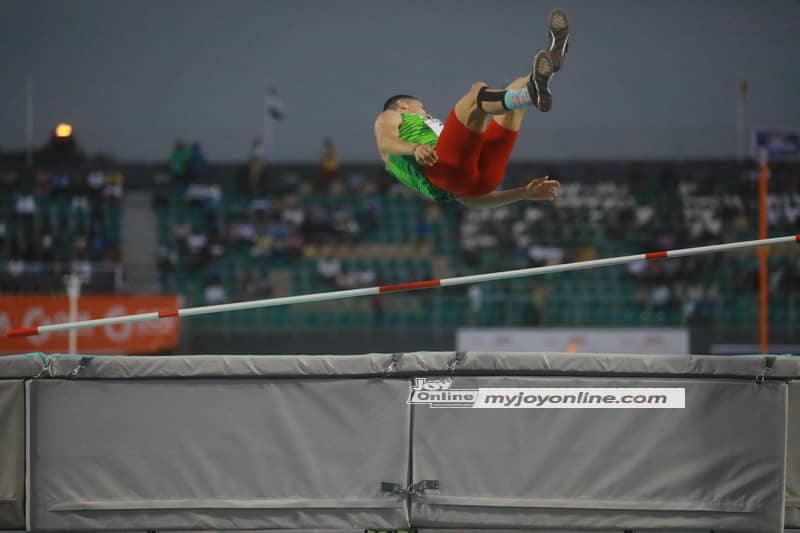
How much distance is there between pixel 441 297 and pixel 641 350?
310cm

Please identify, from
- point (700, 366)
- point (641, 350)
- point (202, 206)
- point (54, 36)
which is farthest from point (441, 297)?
point (700, 366)

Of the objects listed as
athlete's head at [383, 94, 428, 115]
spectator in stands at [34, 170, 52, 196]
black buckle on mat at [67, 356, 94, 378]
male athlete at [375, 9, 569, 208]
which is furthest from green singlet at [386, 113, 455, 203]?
spectator in stands at [34, 170, 52, 196]

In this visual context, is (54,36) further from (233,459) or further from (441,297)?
(233,459)

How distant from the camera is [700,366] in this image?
5.71 m

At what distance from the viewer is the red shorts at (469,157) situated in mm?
5676

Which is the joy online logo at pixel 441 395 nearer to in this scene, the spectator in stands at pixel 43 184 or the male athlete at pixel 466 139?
the male athlete at pixel 466 139

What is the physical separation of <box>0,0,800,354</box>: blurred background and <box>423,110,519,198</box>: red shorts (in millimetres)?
10623

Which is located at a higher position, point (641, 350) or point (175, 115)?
point (175, 115)

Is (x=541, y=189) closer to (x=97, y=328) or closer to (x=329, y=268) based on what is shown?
(x=97, y=328)

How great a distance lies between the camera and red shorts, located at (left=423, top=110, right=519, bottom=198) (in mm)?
5676

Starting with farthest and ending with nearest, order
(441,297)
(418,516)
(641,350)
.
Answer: (441,297) < (641,350) < (418,516)

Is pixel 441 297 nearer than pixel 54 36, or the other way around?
pixel 441 297

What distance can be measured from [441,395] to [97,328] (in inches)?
442

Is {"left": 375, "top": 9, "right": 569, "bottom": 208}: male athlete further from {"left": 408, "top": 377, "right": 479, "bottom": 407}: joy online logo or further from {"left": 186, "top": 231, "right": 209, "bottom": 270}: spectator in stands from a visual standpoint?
{"left": 186, "top": 231, "right": 209, "bottom": 270}: spectator in stands
